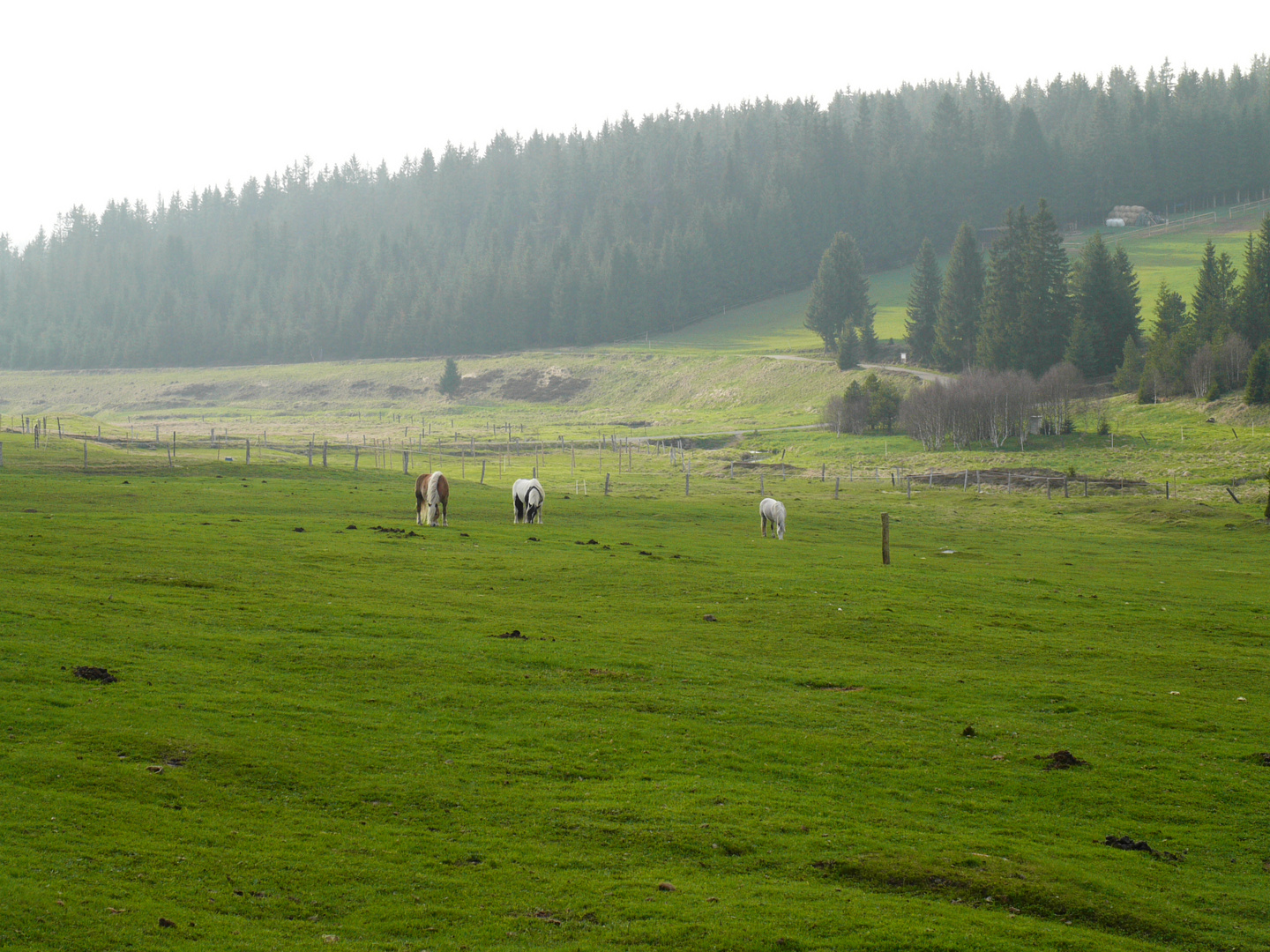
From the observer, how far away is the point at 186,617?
2319 cm

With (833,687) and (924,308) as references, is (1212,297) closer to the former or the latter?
(924,308)

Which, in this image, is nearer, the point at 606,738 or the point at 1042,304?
the point at 606,738

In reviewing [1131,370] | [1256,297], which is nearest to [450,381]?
[1131,370]

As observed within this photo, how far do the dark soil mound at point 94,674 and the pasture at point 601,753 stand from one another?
214 mm

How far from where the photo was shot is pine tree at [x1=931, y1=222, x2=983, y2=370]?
127312 millimetres

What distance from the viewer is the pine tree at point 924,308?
135 metres

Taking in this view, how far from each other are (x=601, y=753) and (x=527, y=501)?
29.6m

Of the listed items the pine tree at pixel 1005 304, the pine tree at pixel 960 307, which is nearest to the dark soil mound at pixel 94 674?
the pine tree at pixel 1005 304

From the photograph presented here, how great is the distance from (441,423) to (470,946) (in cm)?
12683

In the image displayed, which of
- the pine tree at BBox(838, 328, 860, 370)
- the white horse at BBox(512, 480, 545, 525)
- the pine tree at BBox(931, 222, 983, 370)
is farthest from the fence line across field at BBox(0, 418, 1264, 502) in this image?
the pine tree at BBox(931, 222, 983, 370)

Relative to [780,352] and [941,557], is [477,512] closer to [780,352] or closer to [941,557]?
[941,557]

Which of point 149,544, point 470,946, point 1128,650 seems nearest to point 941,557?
point 1128,650

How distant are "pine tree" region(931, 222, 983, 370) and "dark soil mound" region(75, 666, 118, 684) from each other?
12047 cm

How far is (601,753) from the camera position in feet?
57.4
